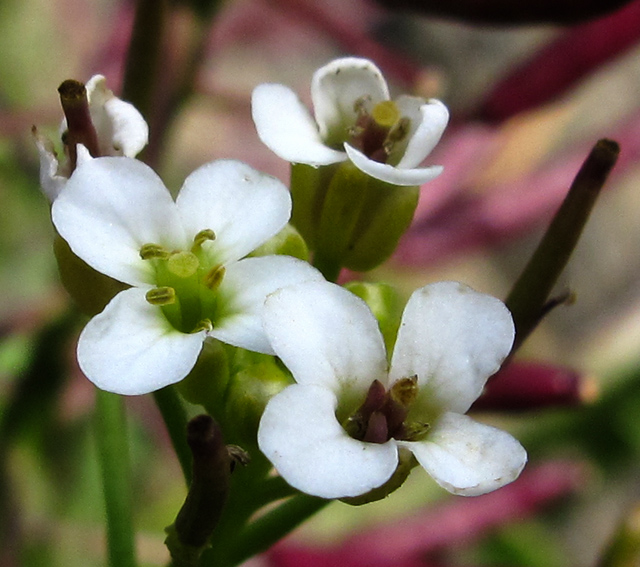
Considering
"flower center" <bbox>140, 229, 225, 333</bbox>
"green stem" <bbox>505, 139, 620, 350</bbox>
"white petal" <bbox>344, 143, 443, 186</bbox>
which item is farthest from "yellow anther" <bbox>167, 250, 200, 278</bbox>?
"green stem" <bbox>505, 139, 620, 350</bbox>

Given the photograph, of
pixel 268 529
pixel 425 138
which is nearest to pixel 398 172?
pixel 425 138

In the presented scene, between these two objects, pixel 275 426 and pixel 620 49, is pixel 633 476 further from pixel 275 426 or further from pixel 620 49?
pixel 275 426

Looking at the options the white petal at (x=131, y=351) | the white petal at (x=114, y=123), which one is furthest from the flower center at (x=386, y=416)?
the white petal at (x=114, y=123)

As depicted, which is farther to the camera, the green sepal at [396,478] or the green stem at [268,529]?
the green stem at [268,529]

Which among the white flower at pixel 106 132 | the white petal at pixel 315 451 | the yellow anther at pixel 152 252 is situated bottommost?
the white petal at pixel 315 451

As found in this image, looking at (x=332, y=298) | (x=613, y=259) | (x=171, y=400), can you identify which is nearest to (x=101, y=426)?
(x=171, y=400)

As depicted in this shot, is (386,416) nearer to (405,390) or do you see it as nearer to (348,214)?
(405,390)

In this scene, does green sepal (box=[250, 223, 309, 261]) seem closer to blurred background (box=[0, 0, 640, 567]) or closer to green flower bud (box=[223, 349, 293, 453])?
green flower bud (box=[223, 349, 293, 453])

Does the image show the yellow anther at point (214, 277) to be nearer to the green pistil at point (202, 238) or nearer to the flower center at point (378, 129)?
the green pistil at point (202, 238)
